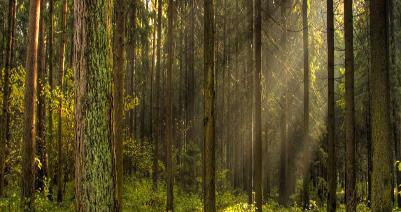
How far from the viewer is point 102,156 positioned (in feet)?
16.1

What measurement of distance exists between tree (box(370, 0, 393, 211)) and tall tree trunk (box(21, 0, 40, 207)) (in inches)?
340

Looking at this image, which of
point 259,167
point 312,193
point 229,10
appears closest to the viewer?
point 259,167

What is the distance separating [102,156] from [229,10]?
21.8 metres

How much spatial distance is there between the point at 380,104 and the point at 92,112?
16.8ft

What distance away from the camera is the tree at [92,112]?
15.9 feet

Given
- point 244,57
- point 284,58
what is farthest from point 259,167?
point 244,57

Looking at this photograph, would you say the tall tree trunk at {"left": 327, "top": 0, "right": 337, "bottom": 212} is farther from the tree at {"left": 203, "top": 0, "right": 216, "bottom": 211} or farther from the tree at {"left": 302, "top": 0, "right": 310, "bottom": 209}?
the tree at {"left": 203, "top": 0, "right": 216, "bottom": 211}

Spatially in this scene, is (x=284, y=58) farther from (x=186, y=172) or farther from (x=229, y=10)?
(x=186, y=172)

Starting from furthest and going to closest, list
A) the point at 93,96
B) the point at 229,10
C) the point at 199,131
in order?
the point at 199,131
the point at 229,10
the point at 93,96

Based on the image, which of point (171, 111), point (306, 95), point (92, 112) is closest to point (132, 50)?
point (171, 111)

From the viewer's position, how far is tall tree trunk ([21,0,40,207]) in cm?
1098

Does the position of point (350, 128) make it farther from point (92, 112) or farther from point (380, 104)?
point (92, 112)

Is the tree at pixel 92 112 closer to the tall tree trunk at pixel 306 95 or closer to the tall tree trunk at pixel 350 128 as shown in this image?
the tall tree trunk at pixel 350 128

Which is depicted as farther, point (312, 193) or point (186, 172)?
point (312, 193)
